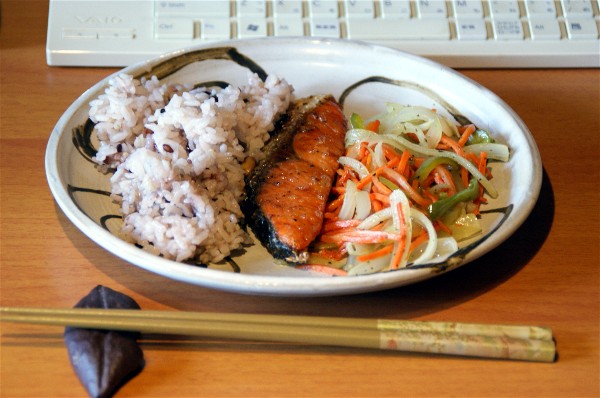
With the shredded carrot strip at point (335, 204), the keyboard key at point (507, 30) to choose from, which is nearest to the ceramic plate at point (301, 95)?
the shredded carrot strip at point (335, 204)

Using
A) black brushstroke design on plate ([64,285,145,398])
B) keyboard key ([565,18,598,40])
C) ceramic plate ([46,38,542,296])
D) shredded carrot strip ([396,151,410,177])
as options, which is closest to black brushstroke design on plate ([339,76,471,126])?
ceramic plate ([46,38,542,296])

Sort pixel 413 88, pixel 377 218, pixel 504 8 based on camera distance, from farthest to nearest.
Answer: pixel 504 8 → pixel 413 88 → pixel 377 218

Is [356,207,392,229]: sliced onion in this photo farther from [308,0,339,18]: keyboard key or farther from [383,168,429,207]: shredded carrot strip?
[308,0,339,18]: keyboard key

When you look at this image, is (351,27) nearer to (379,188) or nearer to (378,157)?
(378,157)

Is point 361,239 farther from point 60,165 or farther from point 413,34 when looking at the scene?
point 413,34

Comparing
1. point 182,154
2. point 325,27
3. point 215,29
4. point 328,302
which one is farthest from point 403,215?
point 215,29

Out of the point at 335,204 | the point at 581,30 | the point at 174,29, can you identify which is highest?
the point at 174,29

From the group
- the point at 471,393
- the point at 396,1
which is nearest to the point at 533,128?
the point at 396,1
